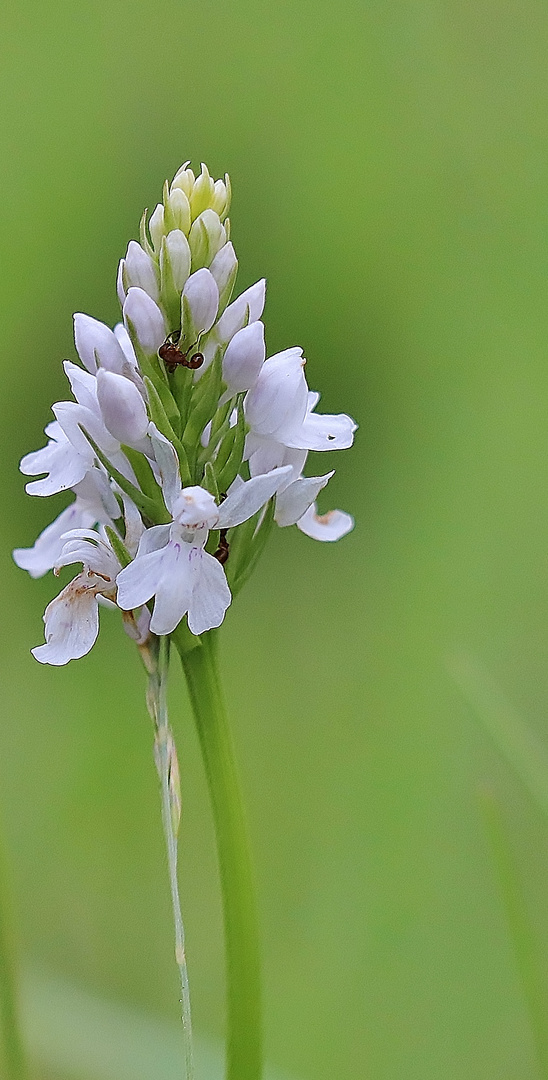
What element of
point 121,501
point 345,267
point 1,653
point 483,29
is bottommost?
point 121,501

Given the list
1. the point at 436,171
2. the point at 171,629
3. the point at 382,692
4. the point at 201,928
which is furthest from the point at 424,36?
the point at 171,629

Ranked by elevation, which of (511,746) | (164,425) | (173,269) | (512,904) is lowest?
(512,904)

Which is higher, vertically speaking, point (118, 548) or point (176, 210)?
point (176, 210)

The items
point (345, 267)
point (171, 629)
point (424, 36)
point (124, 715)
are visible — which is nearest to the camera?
point (171, 629)

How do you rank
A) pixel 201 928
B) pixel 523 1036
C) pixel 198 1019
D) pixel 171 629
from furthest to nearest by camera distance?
pixel 201 928 → pixel 198 1019 → pixel 523 1036 → pixel 171 629

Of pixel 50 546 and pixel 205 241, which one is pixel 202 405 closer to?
pixel 205 241

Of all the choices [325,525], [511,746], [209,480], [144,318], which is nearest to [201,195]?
[144,318]

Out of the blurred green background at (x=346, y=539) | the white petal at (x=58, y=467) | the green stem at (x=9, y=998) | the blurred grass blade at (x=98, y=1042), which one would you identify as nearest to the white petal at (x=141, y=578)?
the white petal at (x=58, y=467)

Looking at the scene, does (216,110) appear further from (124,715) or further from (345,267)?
(124,715)
